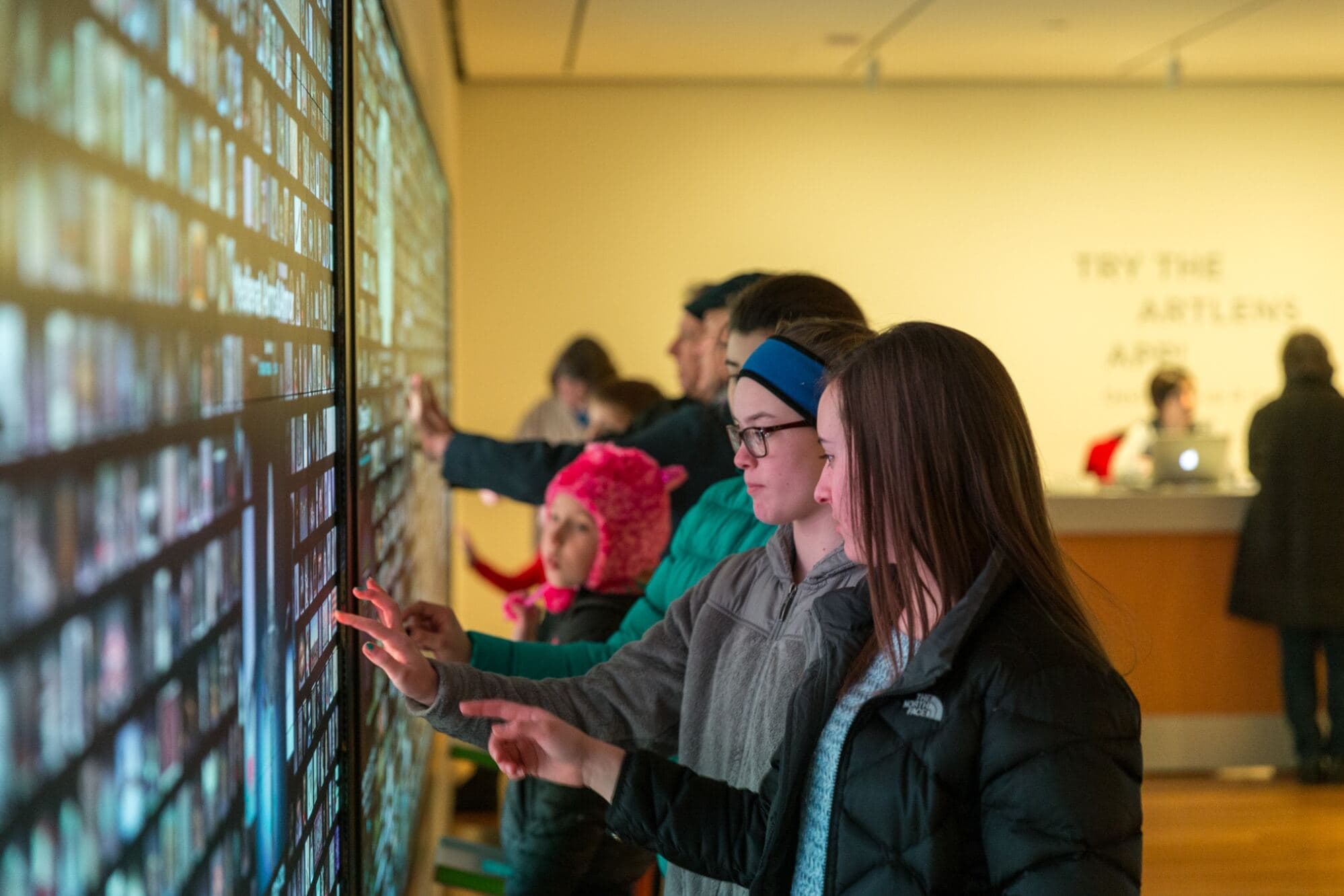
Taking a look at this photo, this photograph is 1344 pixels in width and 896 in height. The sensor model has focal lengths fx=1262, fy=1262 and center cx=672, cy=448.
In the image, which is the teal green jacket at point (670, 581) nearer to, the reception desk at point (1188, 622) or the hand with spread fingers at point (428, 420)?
the hand with spread fingers at point (428, 420)

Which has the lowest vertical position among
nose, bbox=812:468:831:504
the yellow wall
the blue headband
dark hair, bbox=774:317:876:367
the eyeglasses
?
nose, bbox=812:468:831:504

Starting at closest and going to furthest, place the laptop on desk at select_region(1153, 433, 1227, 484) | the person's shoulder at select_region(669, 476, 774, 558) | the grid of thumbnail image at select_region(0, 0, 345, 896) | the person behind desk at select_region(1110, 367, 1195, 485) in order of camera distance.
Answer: the grid of thumbnail image at select_region(0, 0, 345, 896) → the person's shoulder at select_region(669, 476, 774, 558) → the laptop on desk at select_region(1153, 433, 1227, 484) → the person behind desk at select_region(1110, 367, 1195, 485)

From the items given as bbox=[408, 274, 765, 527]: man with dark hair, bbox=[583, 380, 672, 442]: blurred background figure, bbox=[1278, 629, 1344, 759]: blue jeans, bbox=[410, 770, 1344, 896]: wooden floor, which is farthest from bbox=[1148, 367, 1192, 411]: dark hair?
bbox=[408, 274, 765, 527]: man with dark hair

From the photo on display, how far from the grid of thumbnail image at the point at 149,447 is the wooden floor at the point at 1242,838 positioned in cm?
372

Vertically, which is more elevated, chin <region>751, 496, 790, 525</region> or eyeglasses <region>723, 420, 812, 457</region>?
eyeglasses <region>723, 420, 812, 457</region>

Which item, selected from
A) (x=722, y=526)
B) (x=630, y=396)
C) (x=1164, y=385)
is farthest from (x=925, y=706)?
(x=1164, y=385)

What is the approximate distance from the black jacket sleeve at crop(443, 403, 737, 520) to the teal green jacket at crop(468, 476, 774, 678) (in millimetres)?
587

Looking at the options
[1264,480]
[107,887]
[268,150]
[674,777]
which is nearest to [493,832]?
[674,777]

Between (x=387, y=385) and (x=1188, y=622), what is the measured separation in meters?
4.20

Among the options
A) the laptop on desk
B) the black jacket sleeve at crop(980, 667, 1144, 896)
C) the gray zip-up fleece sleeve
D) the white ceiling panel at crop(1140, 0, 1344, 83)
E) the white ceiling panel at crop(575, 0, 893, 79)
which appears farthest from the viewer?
the white ceiling panel at crop(1140, 0, 1344, 83)

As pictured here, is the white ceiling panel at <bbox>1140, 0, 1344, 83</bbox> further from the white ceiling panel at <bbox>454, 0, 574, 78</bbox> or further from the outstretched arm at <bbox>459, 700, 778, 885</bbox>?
the outstretched arm at <bbox>459, 700, 778, 885</bbox>

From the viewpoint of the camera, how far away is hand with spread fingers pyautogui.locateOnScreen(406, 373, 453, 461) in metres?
2.66

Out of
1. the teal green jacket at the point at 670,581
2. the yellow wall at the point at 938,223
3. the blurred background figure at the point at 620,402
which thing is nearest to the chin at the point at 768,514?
the teal green jacket at the point at 670,581

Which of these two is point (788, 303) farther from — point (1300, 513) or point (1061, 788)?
point (1300, 513)
